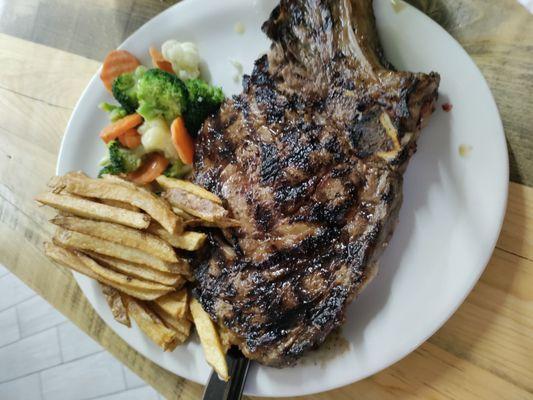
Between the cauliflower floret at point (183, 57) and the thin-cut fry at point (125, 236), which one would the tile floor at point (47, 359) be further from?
the cauliflower floret at point (183, 57)

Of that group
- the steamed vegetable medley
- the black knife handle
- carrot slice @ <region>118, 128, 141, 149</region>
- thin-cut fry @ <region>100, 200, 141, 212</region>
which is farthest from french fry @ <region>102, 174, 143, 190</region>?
the black knife handle

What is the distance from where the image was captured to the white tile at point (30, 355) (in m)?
5.57

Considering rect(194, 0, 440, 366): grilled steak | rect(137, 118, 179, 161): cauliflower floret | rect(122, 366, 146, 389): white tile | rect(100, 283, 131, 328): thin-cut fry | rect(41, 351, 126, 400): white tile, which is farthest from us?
rect(41, 351, 126, 400): white tile

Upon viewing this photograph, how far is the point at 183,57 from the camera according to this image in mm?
3297

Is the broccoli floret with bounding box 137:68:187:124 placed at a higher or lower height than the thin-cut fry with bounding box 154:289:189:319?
higher

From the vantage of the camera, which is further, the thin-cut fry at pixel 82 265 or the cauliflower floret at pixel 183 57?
the cauliflower floret at pixel 183 57

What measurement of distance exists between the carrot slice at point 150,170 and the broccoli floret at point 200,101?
1.01 feet

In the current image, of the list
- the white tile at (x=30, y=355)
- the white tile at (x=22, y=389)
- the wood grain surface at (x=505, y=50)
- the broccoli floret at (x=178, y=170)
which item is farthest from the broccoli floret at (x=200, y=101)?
the white tile at (x=22, y=389)

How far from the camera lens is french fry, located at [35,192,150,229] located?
110 inches

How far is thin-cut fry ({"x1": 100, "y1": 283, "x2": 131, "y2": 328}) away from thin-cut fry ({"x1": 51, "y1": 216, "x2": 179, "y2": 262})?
431 millimetres

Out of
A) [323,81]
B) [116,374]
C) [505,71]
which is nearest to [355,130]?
[323,81]

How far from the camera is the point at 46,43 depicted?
4238 mm

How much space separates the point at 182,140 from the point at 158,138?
6.4 inches

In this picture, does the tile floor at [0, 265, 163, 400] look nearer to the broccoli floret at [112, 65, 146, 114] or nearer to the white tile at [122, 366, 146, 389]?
the white tile at [122, 366, 146, 389]
